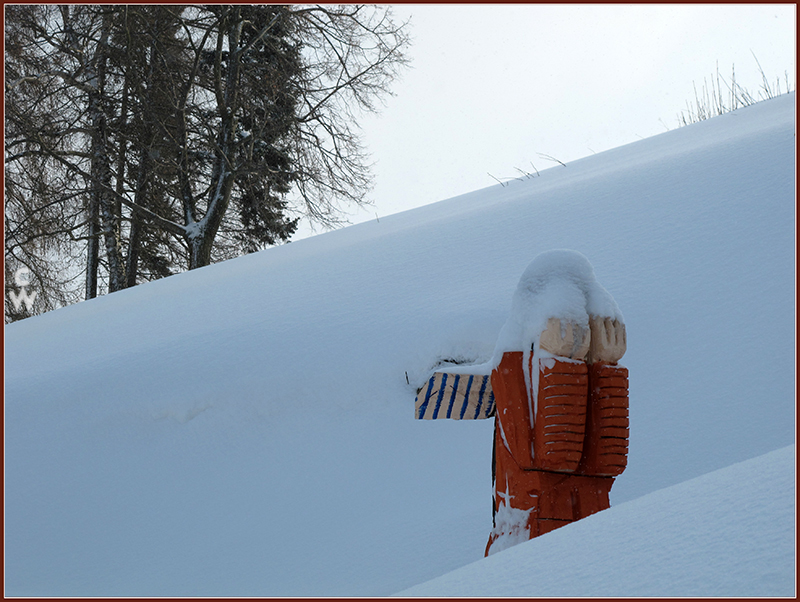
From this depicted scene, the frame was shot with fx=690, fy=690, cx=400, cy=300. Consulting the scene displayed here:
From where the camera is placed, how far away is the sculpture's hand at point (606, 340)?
1.76 meters

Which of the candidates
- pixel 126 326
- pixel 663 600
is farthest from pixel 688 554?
pixel 126 326

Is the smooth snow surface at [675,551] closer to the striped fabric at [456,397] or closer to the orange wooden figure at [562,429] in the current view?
the orange wooden figure at [562,429]

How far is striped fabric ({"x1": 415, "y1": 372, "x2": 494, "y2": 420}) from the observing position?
1.94 m

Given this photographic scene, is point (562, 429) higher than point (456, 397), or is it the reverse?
point (456, 397)

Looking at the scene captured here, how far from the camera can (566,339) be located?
5.61 ft

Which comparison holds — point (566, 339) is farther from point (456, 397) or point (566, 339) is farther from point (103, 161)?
point (103, 161)

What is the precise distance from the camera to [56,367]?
139 inches

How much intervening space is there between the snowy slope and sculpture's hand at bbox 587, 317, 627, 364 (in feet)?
2.49

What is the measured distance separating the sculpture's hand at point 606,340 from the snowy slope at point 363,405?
0.76 metres

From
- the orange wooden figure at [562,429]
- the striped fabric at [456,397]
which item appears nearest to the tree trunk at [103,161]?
the striped fabric at [456,397]

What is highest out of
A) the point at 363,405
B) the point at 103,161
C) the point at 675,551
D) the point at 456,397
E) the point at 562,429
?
the point at 103,161

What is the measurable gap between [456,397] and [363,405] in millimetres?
1028

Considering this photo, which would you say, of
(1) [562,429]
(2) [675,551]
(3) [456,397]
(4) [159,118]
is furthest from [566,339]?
(4) [159,118]

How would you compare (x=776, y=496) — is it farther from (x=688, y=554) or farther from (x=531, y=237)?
(x=531, y=237)
